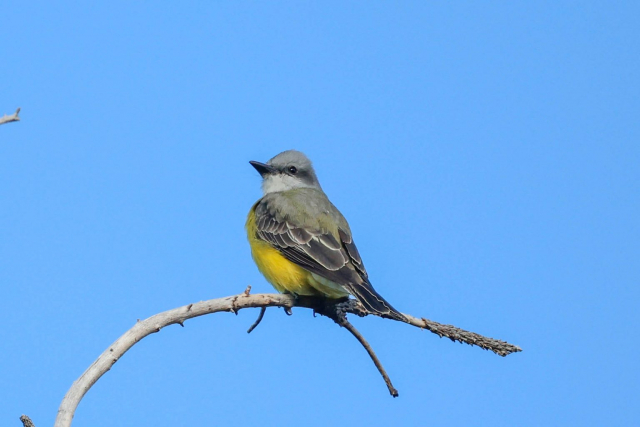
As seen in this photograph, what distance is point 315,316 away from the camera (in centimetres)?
723

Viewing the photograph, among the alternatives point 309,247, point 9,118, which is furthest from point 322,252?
point 9,118

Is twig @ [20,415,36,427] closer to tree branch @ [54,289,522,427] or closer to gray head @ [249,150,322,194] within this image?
tree branch @ [54,289,522,427]

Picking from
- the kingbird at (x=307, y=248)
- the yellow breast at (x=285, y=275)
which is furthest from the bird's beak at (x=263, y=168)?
the yellow breast at (x=285, y=275)

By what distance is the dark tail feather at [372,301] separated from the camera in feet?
19.2

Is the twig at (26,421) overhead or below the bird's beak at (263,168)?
below

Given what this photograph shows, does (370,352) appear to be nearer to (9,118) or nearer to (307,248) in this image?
(307,248)

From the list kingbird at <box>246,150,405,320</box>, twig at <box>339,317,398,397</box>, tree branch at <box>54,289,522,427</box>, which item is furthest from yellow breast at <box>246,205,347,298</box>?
twig at <box>339,317,398,397</box>

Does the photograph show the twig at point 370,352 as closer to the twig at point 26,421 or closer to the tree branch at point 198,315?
the tree branch at point 198,315

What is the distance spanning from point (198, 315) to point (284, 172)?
4.68 m

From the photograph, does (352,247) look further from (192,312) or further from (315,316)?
(192,312)

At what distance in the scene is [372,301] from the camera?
20.7ft

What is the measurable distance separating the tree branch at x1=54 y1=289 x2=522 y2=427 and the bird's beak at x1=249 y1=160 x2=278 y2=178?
270 centimetres

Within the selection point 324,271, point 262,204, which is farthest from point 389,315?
point 262,204

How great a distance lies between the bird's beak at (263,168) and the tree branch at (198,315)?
8.86 ft
